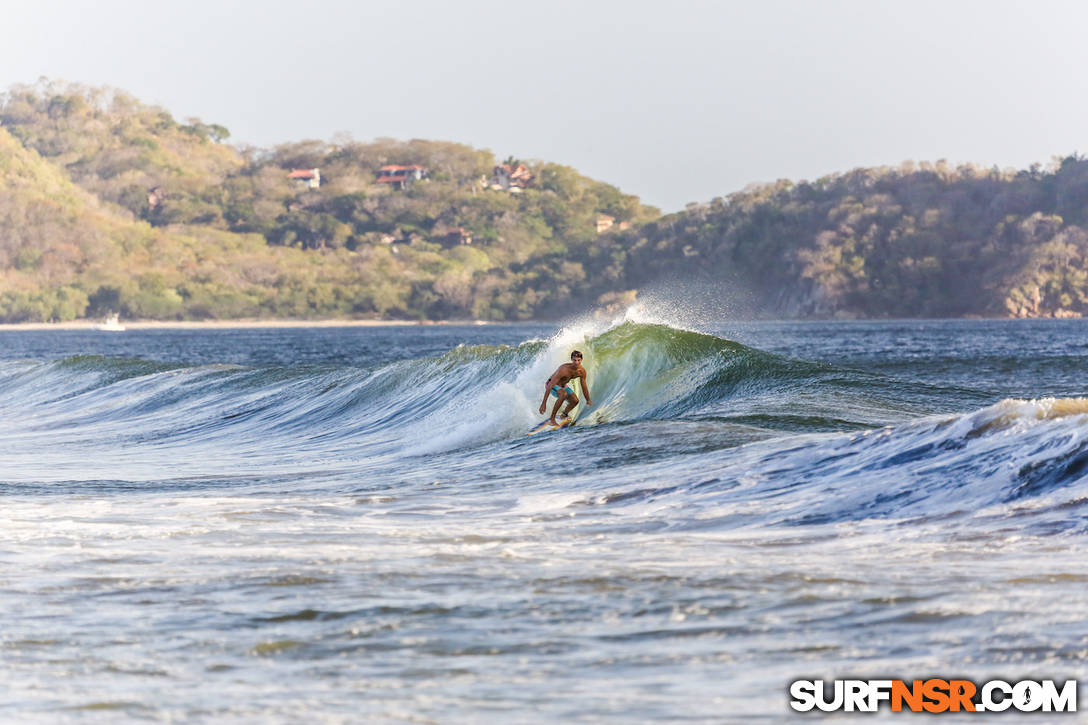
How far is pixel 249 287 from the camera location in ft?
595

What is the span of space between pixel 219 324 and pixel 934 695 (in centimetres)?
17262

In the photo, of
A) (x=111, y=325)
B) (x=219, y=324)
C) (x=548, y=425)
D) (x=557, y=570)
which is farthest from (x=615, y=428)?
(x=219, y=324)

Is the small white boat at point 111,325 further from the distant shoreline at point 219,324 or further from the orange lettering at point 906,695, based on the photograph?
the orange lettering at point 906,695

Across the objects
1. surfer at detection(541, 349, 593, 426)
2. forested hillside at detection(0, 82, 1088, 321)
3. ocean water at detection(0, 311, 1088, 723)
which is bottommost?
ocean water at detection(0, 311, 1088, 723)

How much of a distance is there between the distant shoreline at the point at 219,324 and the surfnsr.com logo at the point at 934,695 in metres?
163

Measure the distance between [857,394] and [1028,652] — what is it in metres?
15.7

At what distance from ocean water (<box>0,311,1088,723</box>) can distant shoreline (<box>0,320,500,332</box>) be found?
6043 inches

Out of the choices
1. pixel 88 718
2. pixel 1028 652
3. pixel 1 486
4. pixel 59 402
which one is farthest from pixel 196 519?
pixel 59 402

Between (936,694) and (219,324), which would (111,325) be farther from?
(936,694)

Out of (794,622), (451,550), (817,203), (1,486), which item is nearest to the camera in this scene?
(794,622)

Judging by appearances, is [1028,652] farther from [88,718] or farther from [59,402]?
[59,402]

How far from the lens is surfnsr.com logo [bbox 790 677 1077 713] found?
5.72 meters

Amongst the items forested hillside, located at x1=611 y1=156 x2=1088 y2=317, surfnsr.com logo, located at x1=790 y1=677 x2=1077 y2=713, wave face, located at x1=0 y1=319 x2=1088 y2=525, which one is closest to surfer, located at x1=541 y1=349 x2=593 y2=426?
wave face, located at x1=0 y1=319 x2=1088 y2=525

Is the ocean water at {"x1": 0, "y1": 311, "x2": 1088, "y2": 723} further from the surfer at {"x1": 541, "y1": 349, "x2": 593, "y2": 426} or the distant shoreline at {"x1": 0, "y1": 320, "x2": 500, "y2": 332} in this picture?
the distant shoreline at {"x1": 0, "y1": 320, "x2": 500, "y2": 332}
